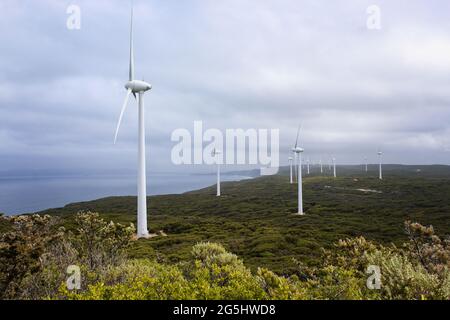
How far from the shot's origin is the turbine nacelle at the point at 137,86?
3212 centimetres

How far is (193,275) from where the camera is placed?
31.7 ft

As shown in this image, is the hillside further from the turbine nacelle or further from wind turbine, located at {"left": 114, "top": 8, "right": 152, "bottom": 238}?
the turbine nacelle

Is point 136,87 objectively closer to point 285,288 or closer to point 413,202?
point 285,288

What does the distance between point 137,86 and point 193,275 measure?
86.3 feet

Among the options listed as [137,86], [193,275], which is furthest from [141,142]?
[193,275]

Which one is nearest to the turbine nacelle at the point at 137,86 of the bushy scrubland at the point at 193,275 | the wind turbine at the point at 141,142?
the wind turbine at the point at 141,142

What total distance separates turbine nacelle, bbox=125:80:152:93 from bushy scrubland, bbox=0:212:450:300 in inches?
827

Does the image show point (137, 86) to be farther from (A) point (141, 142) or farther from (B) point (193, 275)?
(B) point (193, 275)

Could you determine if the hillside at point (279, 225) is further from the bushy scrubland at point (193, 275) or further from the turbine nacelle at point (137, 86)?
the turbine nacelle at point (137, 86)

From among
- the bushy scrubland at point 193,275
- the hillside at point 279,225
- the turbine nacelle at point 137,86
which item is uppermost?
the turbine nacelle at point 137,86

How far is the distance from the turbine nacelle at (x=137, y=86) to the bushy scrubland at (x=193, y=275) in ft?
68.9

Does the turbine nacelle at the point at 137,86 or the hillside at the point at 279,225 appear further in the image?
the turbine nacelle at the point at 137,86
